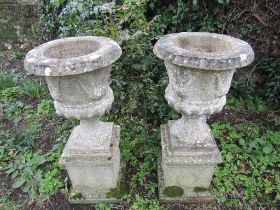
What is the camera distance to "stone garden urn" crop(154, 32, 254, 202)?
178 centimetres

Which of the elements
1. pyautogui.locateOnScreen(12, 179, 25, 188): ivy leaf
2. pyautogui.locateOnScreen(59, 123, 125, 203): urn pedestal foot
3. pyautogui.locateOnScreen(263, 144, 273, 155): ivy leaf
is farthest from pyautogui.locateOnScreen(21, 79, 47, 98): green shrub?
pyautogui.locateOnScreen(263, 144, 273, 155): ivy leaf

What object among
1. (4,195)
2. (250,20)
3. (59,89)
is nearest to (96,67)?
(59,89)

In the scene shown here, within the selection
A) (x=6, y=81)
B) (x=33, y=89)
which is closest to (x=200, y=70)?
(x=33, y=89)

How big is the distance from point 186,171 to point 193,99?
0.75 meters

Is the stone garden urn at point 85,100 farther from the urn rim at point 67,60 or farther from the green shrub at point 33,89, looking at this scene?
the green shrub at point 33,89

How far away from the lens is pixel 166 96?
2.20 metres

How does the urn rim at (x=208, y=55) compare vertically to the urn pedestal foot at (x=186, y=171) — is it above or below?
above

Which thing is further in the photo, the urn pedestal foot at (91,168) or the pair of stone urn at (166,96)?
the urn pedestal foot at (91,168)

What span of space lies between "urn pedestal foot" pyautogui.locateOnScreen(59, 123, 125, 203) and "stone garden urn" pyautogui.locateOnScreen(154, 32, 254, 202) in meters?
0.45

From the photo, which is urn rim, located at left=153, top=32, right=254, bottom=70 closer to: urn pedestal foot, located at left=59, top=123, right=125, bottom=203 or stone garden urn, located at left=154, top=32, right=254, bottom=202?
stone garden urn, located at left=154, top=32, right=254, bottom=202

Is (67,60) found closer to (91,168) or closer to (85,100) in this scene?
(85,100)

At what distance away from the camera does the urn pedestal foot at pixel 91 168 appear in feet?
7.56

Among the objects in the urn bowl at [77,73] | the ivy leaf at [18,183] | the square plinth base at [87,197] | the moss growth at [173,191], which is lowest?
the ivy leaf at [18,183]

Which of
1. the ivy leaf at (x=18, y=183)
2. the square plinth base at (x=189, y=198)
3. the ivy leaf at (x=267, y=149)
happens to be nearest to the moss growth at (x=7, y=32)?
the ivy leaf at (x=18, y=183)
